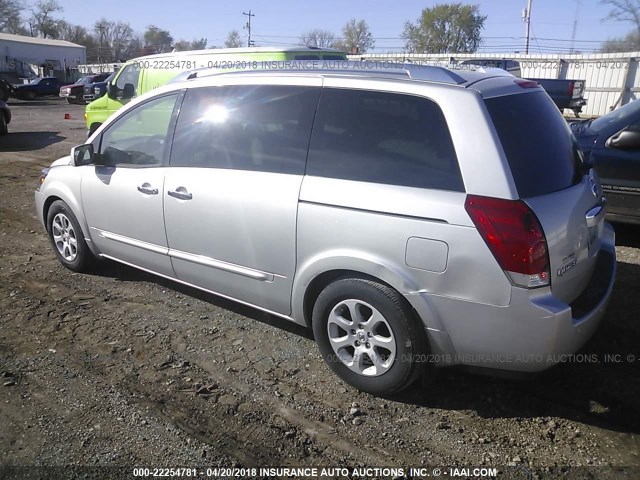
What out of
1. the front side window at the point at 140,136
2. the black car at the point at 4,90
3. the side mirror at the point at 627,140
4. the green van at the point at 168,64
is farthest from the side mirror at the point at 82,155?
the black car at the point at 4,90

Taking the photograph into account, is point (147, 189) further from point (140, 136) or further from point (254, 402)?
point (254, 402)

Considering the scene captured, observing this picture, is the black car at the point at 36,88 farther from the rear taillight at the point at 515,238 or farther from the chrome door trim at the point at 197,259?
the rear taillight at the point at 515,238

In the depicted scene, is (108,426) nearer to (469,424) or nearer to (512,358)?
(469,424)

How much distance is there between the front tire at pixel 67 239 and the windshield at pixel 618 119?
17.9 feet

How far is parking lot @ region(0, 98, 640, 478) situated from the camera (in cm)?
270

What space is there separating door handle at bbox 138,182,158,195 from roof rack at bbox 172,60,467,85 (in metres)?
0.89

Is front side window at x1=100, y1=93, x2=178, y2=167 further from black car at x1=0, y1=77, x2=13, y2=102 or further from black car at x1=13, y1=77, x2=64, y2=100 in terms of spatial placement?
black car at x1=13, y1=77, x2=64, y2=100

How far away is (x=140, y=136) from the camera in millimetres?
4422

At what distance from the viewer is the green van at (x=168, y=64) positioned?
8.04 m

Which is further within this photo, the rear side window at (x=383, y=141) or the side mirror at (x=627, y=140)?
the side mirror at (x=627, y=140)

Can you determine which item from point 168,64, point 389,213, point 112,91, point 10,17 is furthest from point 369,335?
point 10,17

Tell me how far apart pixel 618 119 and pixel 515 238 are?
163 inches

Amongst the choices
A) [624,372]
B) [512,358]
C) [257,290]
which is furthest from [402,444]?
[624,372]

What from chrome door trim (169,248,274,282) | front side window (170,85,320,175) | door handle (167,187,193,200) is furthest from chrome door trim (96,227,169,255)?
front side window (170,85,320,175)
